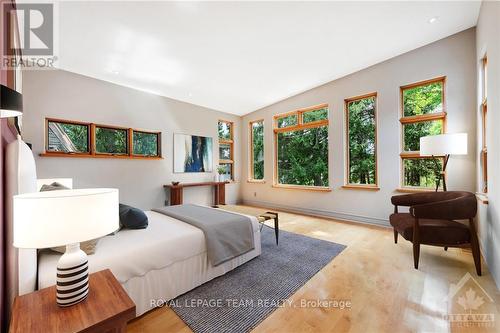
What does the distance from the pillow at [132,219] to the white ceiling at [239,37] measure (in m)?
2.23

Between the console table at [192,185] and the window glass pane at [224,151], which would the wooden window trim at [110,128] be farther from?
the window glass pane at [224,151]

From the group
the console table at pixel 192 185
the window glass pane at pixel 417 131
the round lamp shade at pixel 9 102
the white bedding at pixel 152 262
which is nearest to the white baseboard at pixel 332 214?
the console table at pixel 192 185

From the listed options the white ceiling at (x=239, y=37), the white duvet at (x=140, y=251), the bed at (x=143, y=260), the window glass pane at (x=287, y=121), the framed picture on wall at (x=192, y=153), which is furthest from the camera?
the window glass pane at (x=287, y=121)

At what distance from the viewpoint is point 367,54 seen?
3531mm

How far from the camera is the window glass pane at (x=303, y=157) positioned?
15.4 feet

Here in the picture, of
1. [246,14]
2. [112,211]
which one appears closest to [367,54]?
[246,14]

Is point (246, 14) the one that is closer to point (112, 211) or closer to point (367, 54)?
point (367, 54)

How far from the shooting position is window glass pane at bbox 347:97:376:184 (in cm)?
401

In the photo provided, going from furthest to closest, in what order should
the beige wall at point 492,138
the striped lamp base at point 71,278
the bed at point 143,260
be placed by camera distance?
the beige wall at point 492,138, the bed at point 143,260, the striped lamp base at point 71,278

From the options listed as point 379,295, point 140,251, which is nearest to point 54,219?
point 140,251

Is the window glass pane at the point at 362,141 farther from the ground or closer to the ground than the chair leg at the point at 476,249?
farther from the ground

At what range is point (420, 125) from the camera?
3.49m

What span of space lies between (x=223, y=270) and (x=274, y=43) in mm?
3135

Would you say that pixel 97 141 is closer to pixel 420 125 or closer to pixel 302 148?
pixel 302 148
